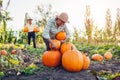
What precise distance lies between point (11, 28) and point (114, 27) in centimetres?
618

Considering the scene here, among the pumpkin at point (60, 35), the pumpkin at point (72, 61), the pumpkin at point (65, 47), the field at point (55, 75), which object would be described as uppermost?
the pumpkin at point (60, 35)

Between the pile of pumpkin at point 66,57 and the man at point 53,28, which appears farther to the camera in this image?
the man at point 53,28

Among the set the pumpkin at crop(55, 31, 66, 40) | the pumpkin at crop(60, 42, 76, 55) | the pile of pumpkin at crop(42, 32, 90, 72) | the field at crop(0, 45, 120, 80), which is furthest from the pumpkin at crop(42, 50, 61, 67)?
the pumpkin at crop(55, 31, 66, 40)

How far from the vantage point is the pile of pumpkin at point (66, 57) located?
24.7 feet

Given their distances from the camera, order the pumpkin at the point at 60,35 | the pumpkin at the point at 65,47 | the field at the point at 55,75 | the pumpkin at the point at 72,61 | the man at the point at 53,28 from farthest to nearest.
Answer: the pumpkin at the point at 60,35
the pumpkin at the point at 65,47
the man at the point at 53,28
the pumpkin at the point at 72,61
the field at the point at 55,75

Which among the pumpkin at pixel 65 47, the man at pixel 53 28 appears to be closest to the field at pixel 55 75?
the pumpkin at pixel 65 47

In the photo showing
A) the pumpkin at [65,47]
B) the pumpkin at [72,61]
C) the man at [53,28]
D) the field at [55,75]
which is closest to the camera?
the field at [55,75]

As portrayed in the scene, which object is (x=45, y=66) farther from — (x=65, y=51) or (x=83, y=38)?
(x=83, y=38)

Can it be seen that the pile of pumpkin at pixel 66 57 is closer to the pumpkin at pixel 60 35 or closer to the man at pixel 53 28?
the pumpkin at pixel 60 35

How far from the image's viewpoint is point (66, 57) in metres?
7.61

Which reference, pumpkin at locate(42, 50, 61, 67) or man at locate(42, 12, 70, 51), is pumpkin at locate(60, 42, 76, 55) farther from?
man at locate(42, 12, 70, 51)

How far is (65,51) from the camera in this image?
795cm

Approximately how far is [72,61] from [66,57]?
146 mm

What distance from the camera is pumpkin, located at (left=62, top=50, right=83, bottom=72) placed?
295 inches
